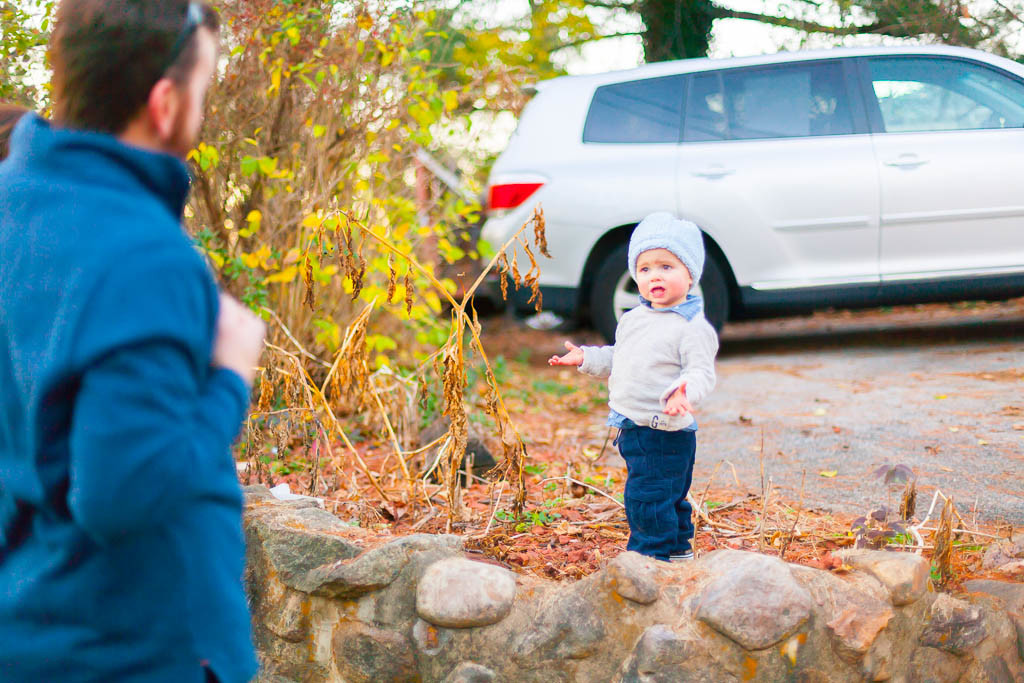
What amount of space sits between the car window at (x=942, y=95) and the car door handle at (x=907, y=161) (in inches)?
7.5

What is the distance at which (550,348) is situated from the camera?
7598mm

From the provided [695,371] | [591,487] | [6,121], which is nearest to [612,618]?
[695,371]

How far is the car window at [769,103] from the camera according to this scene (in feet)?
18.8

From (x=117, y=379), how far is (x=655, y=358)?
5.95ft

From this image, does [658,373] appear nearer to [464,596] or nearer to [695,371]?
[695,371]

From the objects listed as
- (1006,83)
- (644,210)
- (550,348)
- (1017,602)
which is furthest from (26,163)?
(550,348)

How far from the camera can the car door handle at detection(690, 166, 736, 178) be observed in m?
5.70

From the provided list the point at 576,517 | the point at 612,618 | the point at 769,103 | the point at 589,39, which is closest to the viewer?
the point at 612,618

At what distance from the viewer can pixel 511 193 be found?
5879 mm

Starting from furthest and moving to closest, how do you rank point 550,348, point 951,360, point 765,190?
point 550,348
point 765,190
point 951,360

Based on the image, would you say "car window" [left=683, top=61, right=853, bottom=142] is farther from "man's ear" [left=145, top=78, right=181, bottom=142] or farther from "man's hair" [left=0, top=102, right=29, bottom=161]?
"man's ear" [left=145, top=78, right=181, bottom=142]

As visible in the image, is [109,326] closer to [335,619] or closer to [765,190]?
[335,619]

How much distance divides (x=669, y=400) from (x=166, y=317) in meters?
1.52

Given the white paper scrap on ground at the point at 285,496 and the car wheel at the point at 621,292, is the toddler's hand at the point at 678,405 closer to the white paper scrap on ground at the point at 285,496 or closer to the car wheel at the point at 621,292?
the white paper scrap on ground at the point at 285,496
